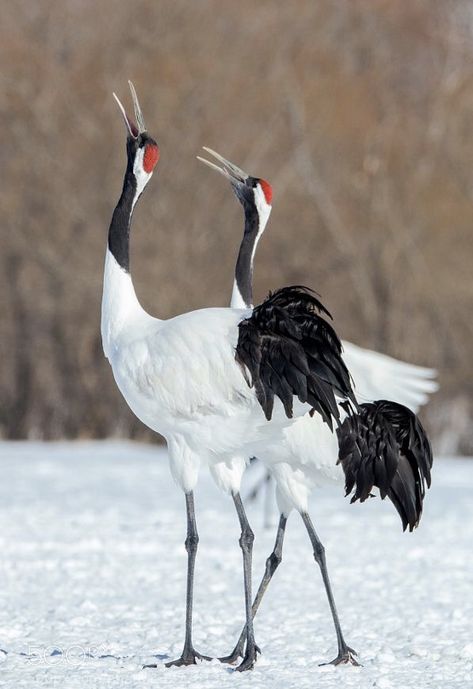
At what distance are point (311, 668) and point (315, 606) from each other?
5.44 ft

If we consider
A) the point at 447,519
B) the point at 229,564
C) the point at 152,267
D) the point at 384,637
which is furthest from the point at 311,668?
the point at 152,267

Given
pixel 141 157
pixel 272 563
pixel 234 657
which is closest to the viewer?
pixel 234 657

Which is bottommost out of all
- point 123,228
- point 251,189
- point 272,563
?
point 272,563

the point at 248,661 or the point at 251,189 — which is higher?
the point at 251,189

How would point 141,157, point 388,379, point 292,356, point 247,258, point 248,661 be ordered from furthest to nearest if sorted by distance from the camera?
point 247,258, point 388,379, point 141,157, point 248,661, point 292,356

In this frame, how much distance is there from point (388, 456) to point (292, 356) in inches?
31.0

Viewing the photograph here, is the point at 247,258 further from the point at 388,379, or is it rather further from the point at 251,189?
the point at 388,379

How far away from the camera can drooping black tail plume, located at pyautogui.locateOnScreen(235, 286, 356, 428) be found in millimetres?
4801

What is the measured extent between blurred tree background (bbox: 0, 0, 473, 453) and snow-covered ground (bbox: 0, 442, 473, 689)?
5.93m

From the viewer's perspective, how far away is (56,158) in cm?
1858

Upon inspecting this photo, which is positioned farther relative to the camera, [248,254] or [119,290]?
[248,254]

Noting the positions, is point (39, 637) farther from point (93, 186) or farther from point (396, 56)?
point (396, 56)

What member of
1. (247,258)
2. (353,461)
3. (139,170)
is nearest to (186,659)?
(353,461)

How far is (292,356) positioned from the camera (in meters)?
4.86
